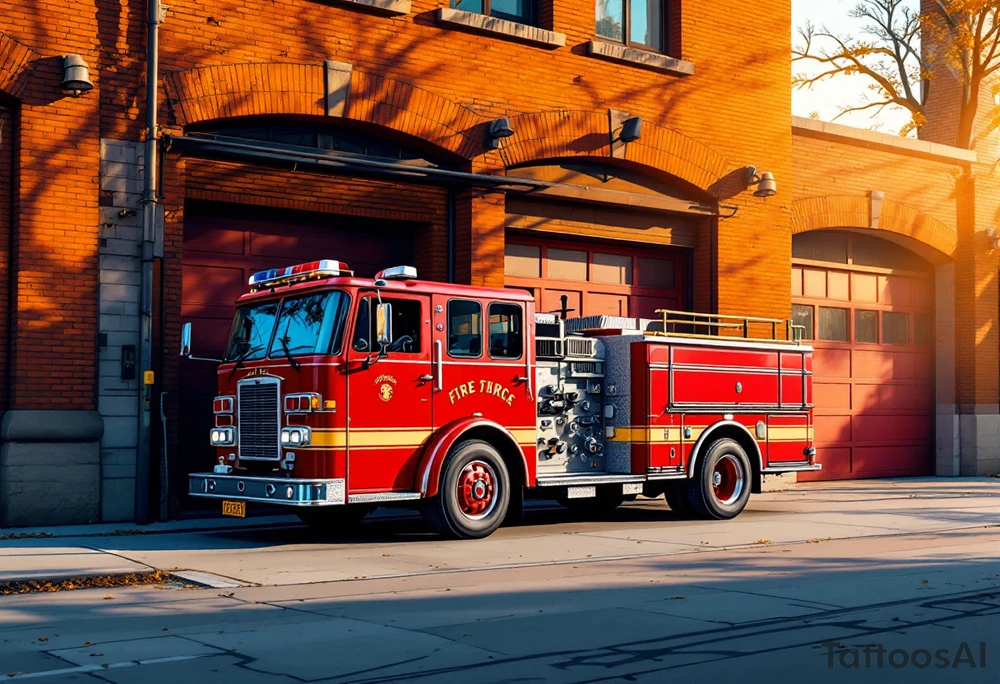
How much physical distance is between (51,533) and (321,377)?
11.8ft

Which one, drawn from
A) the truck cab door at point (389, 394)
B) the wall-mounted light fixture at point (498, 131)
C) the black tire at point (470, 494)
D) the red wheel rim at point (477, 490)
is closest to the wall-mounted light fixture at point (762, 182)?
the wall-mounted light fixture at point (498, 131)

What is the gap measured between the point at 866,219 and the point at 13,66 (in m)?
15.5

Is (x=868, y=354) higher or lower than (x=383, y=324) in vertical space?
higher

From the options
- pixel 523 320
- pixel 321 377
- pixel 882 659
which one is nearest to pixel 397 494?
pixel 321 377

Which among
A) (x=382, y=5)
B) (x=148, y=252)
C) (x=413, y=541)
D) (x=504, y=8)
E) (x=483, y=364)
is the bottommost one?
(x=413, y=541)

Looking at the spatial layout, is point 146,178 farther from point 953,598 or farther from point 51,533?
point 953,598

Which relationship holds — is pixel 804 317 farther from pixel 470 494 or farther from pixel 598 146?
pixel 470 494

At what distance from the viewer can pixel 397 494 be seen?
12.8 m

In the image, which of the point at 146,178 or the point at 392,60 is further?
the point at 392,60

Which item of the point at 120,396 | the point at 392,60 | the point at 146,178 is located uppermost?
the point at 392,60

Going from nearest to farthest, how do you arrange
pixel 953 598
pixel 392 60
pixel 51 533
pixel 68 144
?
pixel 953 598
pixel 51 533
pixel 68 144
pixel 392 60

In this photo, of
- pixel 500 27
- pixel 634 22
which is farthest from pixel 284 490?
pixel 634 22

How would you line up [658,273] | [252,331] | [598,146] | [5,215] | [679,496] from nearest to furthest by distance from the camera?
[252,331] < [5,215] < [679,496] < [598,146] < [658,273]

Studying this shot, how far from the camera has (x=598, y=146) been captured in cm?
1927
